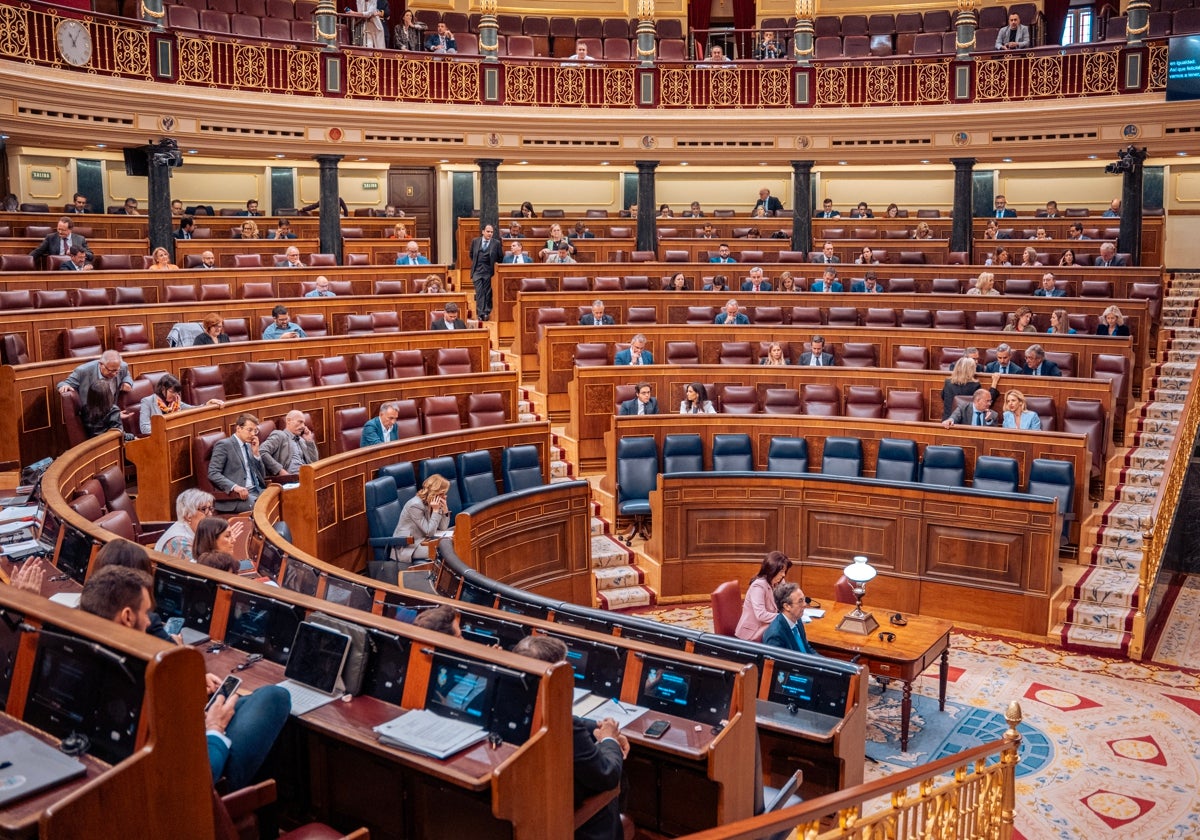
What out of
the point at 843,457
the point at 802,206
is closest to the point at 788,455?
the point at 843,457

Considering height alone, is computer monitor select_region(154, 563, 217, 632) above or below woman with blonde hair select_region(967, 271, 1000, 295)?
below

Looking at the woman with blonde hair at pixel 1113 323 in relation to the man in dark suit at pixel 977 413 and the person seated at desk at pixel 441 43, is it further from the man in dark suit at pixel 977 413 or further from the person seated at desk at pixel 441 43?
the person seated at desk at pixel 441 43

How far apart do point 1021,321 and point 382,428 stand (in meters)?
5.61

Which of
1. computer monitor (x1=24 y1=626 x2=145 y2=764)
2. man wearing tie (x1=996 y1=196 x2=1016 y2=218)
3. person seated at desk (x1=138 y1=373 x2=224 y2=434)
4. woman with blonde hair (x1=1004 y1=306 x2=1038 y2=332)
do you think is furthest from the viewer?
man wearing tie (x1=996 y1=196 x2=1016 y2=218)

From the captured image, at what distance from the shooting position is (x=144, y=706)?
2322 millimetres

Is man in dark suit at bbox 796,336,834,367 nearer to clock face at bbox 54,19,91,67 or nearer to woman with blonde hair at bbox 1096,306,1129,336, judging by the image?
woman with blonde hair at bbox 1096,306,1129,336

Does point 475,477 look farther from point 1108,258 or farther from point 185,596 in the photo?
point 1108,258

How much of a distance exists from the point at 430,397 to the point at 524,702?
18.9 feet

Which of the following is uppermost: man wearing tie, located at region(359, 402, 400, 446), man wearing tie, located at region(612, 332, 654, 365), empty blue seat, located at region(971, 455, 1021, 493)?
man wearing tie, located at region(612, 332, 654, 365)

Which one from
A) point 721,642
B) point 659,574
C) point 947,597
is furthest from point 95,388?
point 947,597

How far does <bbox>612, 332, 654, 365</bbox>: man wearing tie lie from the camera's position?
934 centimetres

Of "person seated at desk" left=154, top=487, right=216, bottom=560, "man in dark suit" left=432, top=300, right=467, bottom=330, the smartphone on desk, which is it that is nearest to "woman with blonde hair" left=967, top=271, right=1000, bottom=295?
"man in dark suit" left=432, top=300, right=467, bottom=330

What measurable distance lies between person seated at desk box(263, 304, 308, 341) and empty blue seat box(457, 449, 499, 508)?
2345mm

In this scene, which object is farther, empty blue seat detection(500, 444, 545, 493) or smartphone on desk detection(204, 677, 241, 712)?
empty blue seat detection(500, 444, 545, 493)
